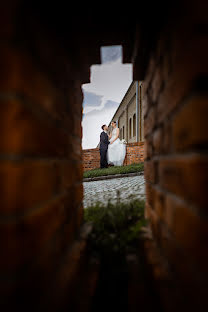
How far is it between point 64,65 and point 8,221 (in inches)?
32.9

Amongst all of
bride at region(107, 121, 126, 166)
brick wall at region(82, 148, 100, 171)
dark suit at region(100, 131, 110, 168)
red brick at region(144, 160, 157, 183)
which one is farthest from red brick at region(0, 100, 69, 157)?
brick wall at region(82, 148, 100, 171)

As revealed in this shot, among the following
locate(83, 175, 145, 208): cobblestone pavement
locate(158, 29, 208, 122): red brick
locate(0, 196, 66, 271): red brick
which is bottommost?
locate(83, 175, 145, 208): cobblestone pavement

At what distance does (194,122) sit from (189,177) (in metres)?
0.17

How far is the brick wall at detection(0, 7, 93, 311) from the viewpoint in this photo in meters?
0.48

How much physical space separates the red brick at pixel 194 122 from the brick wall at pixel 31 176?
50cm

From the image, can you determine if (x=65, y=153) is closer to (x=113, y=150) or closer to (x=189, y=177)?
(x=189, y=177)

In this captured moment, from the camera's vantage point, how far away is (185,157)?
561 mm

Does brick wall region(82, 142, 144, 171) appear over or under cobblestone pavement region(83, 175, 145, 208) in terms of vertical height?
over

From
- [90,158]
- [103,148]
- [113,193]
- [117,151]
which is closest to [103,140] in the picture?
[103,148]

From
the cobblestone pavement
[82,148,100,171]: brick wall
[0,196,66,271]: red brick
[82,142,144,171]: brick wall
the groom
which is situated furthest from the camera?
[82,148,100,171]: brick wall

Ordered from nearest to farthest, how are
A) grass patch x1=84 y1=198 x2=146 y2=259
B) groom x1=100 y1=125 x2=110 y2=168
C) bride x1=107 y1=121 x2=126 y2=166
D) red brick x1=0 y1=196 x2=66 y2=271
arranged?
red brick x1=0 y1=196 x2=66 y2=271 < grass patch x1=84 y1=198 x2=146 y2=259 < groom x1=100 y1=125 x2=110 y2=168 < bride x1=107 y1=121 x2=126 y2=166

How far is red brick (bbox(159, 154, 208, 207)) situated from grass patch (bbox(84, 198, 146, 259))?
708mm

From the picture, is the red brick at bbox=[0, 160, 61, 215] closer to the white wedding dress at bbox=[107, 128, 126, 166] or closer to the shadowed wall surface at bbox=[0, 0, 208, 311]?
the shadowed wall surface at bbox=[0, 0, 208, 311]

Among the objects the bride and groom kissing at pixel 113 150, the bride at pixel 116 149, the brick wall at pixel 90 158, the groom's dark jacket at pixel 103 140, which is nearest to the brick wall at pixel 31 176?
the groom's dark jacket at pixel 103 140
